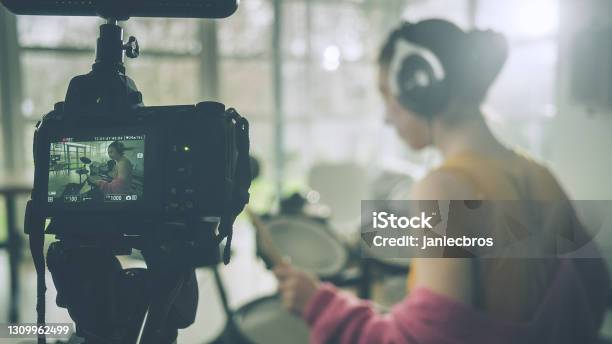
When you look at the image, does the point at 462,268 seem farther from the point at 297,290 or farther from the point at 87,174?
the point at 87,174

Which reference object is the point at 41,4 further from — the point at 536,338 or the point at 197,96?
the point at 197,96

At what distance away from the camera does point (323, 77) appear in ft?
15.1

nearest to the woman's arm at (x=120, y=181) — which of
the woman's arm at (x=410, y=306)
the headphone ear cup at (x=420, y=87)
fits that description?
the woman's arm at (x=410, y=306)

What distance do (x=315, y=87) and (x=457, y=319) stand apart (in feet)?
13.2

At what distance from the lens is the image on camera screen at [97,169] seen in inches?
21.6

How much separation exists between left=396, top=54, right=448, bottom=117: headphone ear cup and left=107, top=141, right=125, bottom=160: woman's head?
55 centimetres

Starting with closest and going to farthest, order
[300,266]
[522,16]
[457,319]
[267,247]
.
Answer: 1. [457,319]
2. [267,247]
3. [300,266]
4. [522,16]

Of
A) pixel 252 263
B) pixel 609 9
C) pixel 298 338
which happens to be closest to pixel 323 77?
pixel 252 263

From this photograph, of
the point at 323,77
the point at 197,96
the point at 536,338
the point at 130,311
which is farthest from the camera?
the point at 323,77

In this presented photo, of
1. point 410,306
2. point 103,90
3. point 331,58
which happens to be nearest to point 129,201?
point 103,90

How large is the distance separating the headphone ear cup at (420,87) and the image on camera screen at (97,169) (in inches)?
21.5

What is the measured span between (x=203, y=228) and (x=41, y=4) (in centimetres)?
33

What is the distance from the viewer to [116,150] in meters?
0.55

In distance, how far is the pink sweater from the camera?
0.69m
